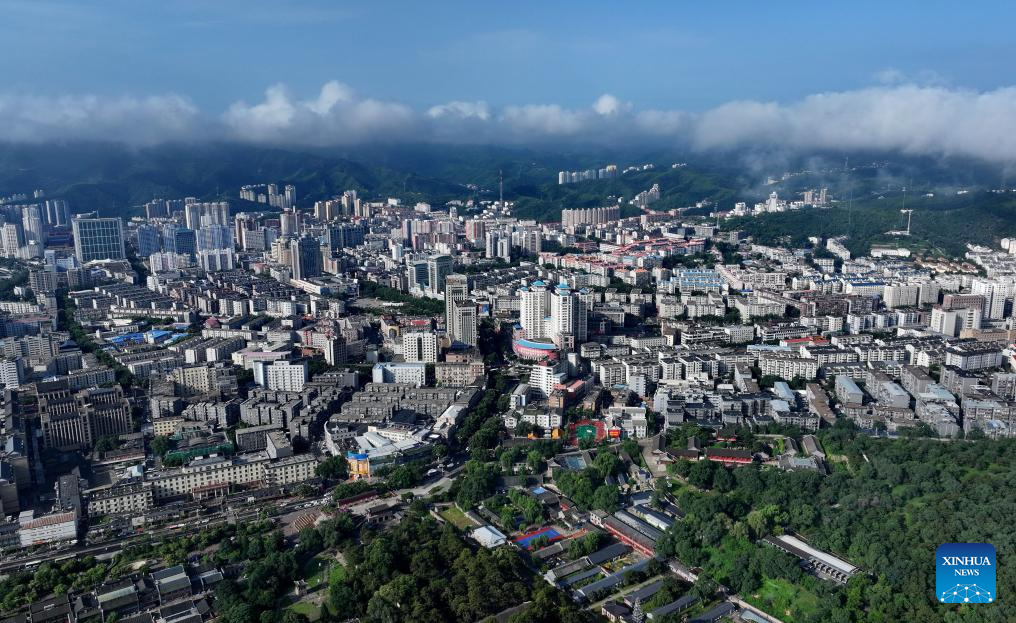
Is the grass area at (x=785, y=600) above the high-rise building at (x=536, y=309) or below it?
below

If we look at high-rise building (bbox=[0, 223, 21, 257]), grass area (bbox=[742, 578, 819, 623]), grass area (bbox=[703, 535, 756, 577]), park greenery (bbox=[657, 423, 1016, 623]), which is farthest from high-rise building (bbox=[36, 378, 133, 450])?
high-rise building (bbox=[0, 223, 21, 257])

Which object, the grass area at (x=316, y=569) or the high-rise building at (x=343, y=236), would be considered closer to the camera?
the grass area at (x=316, y=569)

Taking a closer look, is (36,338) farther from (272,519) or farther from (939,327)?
(939,327)

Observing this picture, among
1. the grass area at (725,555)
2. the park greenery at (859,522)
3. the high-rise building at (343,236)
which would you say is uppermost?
the high-rise building at (343,236)

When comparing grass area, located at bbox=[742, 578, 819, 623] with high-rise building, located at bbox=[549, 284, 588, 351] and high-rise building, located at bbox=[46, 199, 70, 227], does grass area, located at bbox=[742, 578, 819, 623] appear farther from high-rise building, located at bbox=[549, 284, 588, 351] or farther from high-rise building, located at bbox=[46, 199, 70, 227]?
high-rise building, located at bbox=[46, 199, 70, 227]

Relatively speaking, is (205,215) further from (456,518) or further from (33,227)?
(456,518)

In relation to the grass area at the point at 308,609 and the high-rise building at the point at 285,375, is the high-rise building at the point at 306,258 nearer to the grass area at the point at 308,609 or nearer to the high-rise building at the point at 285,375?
the high-rise building at the point at 285,375

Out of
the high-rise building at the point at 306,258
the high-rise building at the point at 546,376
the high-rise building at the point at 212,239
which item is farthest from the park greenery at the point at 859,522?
the high-rise building at the point at 212,239
